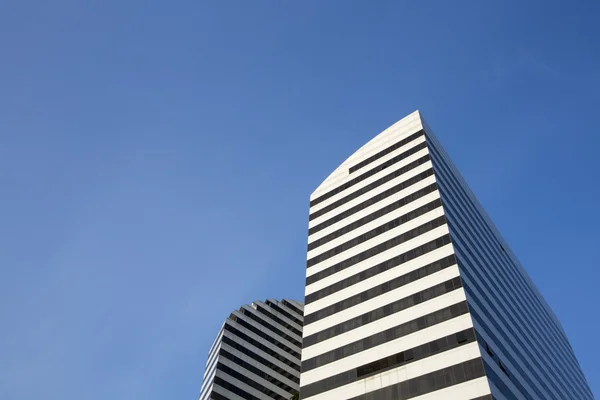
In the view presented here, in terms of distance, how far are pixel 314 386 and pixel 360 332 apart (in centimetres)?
795

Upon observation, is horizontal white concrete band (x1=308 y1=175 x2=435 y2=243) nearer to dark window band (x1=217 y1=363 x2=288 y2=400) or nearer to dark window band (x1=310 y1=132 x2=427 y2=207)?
dark window band (x1=310 y1=132 x2=427 y2=207)

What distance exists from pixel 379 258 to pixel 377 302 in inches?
→ 284

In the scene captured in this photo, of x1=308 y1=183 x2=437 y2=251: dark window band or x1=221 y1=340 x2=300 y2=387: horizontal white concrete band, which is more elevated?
x1=308 y1=183 x2=437 y2=251: dark window band

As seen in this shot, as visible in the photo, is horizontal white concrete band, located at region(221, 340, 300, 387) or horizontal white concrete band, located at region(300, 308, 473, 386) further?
horizontal white concrete band, located at region(221, 340, 300, 387)

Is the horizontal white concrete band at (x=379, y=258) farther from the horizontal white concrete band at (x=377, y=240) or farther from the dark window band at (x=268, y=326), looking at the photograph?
the dark window band at (x=268, y=326)

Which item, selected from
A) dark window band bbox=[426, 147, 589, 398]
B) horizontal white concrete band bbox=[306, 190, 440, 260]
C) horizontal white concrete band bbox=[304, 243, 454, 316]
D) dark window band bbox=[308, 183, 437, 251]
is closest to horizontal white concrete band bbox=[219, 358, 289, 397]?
horizontal white concrete band bbox=[306, 190, 440, 260]

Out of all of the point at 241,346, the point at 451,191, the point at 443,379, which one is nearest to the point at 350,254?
the point at 451,191

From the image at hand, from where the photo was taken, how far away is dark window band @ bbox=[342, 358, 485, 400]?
1885 inches

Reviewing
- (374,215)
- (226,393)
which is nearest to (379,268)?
(374,215)

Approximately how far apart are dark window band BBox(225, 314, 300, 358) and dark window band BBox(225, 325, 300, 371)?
1829 mm

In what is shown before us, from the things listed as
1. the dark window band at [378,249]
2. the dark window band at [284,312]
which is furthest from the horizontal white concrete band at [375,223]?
Result: the dark window band at [284,312]

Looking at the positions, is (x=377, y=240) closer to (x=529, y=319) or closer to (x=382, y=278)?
(x=382, y=278)

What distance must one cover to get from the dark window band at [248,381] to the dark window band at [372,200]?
28.3 meters

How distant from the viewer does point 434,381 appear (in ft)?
161
